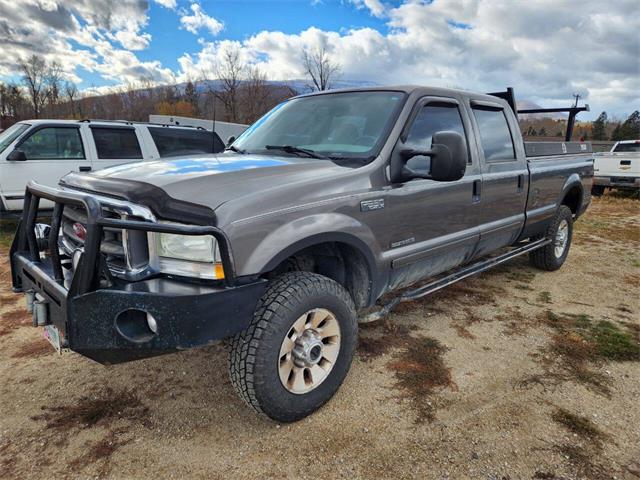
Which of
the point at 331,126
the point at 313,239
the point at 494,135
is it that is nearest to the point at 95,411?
the point at 313,239

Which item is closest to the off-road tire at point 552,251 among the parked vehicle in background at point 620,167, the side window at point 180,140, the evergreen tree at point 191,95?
the side window at point 180,140

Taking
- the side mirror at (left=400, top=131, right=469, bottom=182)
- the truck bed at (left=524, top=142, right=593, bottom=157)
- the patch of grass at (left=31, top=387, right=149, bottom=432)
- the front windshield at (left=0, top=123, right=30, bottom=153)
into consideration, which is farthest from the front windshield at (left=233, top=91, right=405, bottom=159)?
the front windshield at (left=0, top=123, right=30, bottom=153)

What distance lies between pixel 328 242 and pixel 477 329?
1916mm

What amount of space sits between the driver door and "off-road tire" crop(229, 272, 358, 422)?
2.26 ft

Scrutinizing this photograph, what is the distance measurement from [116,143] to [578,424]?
7.74 meters

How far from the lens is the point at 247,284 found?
2.19 meters

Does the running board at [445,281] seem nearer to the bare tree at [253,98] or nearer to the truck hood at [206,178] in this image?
the truck hood at [206,178]

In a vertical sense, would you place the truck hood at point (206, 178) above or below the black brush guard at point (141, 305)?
above

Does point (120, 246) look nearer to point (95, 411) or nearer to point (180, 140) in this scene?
point (95, 411)

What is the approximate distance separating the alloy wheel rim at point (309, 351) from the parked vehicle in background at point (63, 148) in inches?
180

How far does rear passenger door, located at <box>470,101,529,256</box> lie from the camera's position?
154 inches

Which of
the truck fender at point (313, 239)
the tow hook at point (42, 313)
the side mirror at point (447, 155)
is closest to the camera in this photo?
the truck fender at point (313, 239)

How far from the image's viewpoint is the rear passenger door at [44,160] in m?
7.04

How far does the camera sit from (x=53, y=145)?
7305mm
